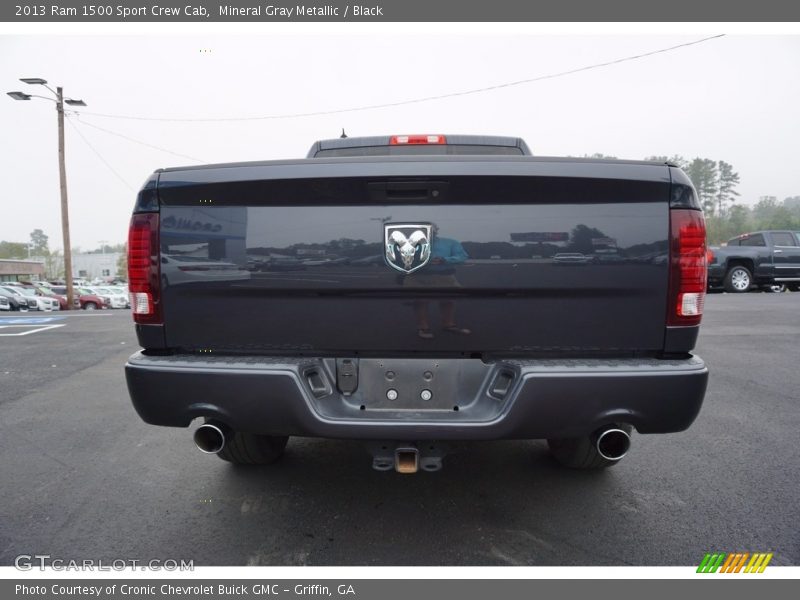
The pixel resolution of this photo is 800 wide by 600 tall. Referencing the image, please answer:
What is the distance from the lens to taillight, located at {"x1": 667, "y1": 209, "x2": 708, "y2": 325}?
1.83 m

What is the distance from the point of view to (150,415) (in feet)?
6.34

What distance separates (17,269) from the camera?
228 ft

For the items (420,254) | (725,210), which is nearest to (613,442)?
(420,254)

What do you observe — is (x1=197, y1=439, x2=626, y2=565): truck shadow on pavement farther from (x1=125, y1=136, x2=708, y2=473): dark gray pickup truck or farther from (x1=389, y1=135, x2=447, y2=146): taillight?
(x1=389, y1=135, x2=447, y2=146): taillight

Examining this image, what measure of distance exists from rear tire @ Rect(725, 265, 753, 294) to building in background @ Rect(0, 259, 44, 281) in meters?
83.9

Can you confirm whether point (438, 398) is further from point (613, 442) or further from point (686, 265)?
point (686, 265)

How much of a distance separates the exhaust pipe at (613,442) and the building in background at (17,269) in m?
85.2

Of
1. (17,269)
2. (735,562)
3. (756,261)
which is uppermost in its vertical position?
(756,261)

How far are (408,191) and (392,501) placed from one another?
1.65 metres

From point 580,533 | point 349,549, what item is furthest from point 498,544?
point 349,549

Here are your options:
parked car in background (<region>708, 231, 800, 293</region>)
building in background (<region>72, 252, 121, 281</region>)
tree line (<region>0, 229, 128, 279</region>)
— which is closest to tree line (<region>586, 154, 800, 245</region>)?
parked car in background (<region>708, 231, 800, 293</region>)

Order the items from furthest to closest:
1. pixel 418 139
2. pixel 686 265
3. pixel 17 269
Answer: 1. pixel 17 269
2. pixel 418 139
3. pixel 686 265

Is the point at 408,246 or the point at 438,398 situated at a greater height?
the point at 408,246

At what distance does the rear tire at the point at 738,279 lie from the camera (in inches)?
557
